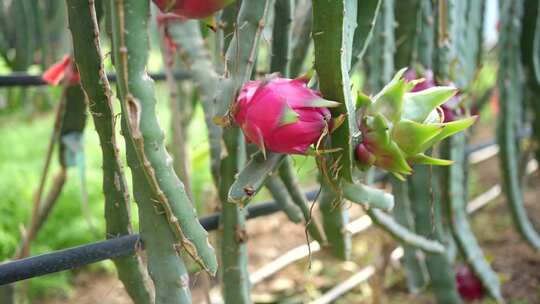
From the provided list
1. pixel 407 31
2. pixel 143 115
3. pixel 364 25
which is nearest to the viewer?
pixel 143 115

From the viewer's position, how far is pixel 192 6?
1.79 feet

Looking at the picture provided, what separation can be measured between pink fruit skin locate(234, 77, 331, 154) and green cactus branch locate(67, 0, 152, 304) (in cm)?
15

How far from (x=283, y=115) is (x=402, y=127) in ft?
0.38

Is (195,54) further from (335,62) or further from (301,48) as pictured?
(335,62)

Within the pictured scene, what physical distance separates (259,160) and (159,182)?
137mm

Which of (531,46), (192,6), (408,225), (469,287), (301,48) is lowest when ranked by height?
(469,287)

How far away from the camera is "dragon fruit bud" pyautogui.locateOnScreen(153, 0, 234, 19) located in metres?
0.54

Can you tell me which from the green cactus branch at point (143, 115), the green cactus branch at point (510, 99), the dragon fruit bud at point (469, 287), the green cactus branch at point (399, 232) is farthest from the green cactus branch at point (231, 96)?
the dragon fruit bud at point (469, 287)

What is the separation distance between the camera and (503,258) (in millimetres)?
1805

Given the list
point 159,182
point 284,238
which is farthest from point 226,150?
point 284,238

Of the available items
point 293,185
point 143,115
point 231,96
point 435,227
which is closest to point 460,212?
point 435,227

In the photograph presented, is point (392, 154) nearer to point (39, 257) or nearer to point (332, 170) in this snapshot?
point (332, 170)

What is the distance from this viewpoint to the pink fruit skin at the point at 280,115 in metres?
0.55

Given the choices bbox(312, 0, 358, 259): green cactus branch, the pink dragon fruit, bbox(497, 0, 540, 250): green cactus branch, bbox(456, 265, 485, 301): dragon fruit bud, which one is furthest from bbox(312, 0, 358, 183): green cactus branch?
bbox(456, 265, 485, 301): dragon fruit bud
